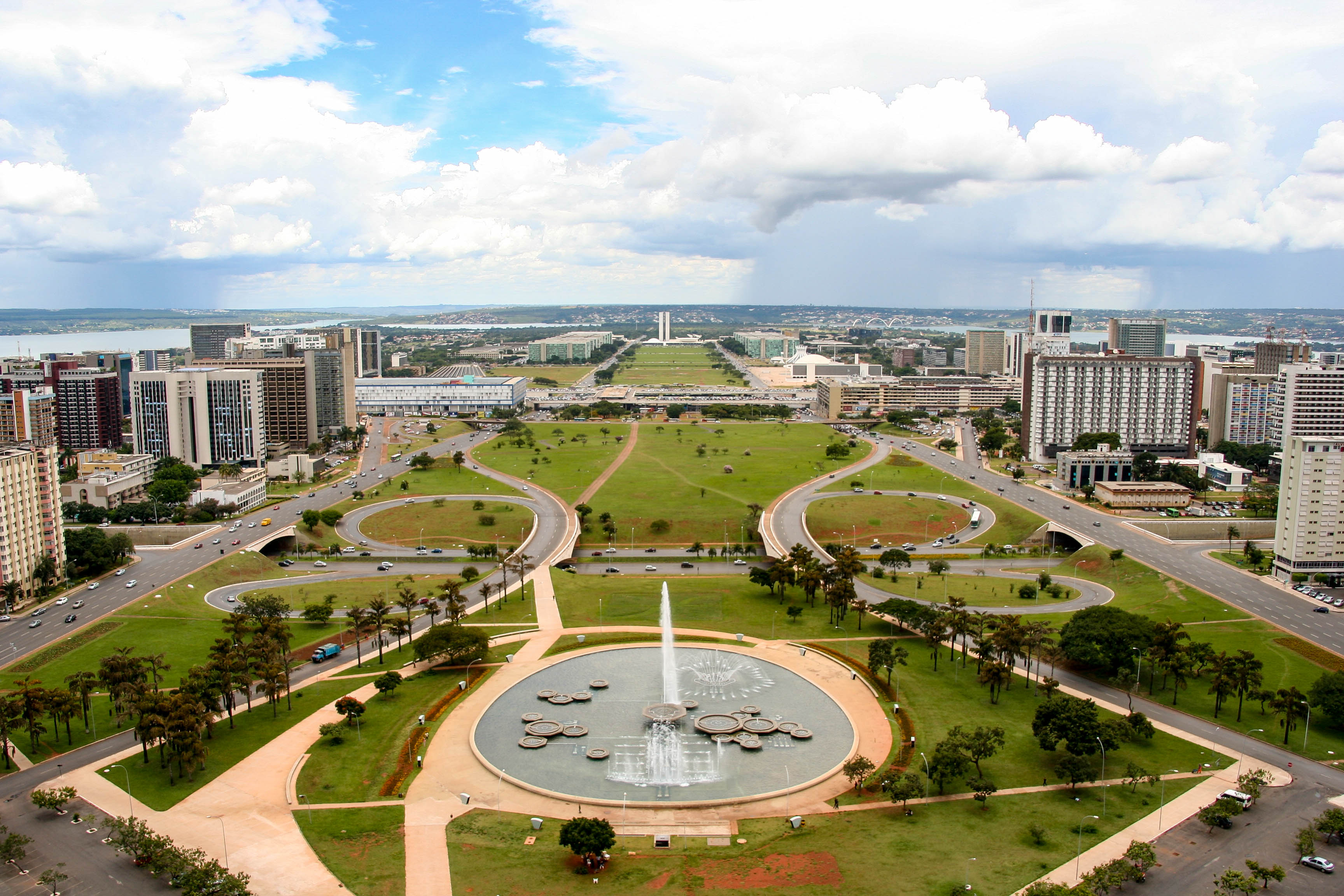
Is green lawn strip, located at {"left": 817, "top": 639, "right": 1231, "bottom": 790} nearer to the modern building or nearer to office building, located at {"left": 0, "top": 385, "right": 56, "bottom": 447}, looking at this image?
the modern building

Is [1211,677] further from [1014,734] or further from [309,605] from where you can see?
[309,605]

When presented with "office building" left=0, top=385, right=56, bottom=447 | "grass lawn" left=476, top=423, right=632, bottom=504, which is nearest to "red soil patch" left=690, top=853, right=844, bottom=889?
"grass lawn" left=476, top=423, right=632, bottom=504

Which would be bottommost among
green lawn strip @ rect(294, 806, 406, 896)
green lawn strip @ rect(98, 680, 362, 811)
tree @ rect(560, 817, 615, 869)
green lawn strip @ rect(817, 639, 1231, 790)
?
green lawn strip @ rect(98, 680, 362, 811)

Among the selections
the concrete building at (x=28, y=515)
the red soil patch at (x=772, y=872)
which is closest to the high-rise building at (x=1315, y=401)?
the red soil patch at (x=772, y=872)

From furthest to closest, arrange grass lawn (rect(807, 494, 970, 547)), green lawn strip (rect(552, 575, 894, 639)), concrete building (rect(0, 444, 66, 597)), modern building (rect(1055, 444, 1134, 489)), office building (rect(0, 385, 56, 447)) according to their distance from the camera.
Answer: office building (rect(0, 385, 56, 447)) < modern building (rect(1055, 444, 1134, 489)) < grass lawn (rect(807, 494, 970, 547)) < concrete building (rect(0, 444, 66, 597)) < green lawn strip (rect(552, 575, 894, 639))

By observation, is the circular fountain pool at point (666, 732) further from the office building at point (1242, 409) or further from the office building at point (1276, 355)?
the office building at point (1276, 355)

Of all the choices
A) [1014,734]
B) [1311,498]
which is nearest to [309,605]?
[1014,734]

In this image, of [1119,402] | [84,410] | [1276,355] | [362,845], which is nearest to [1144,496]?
[1119,402]
